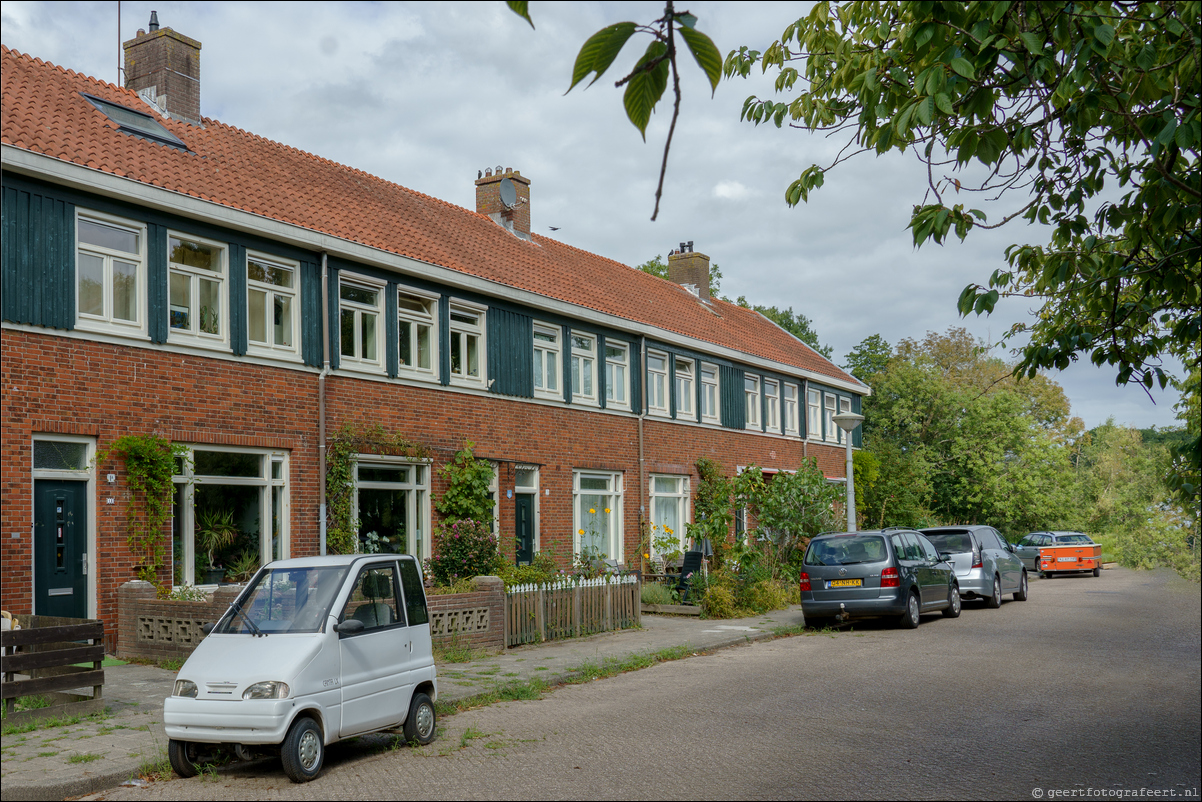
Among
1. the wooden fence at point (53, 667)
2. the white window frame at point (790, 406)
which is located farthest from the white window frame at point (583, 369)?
the wooden fence at point (53, 667)

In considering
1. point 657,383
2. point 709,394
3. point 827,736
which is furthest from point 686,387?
point 827,736

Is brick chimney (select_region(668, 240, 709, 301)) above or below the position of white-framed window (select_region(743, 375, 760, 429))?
above

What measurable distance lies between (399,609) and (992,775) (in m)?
4.85

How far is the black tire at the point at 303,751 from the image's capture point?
770 cm

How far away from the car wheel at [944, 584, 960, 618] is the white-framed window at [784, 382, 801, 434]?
13061mm

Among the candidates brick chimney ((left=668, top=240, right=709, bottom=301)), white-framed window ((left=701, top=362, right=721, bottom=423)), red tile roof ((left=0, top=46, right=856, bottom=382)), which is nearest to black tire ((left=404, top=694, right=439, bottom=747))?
red tile roof ((left=0, top=46, right=856, bottom=382))

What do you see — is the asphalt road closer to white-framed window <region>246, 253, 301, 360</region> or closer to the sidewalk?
the sidewalk

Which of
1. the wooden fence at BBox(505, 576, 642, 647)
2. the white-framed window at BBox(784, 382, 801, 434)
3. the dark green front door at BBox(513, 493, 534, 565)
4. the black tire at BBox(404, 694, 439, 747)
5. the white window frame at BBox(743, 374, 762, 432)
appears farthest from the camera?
the white-framed window at BBox(784, 382, 801, 434)

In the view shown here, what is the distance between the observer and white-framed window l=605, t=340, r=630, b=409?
24.7m

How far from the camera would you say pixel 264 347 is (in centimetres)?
1611

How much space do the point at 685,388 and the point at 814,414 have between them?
949 centimetres

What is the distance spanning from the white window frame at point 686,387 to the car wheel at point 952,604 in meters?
8.89

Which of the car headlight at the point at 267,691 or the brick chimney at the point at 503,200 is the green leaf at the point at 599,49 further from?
the brick chimney at the point at 503,200

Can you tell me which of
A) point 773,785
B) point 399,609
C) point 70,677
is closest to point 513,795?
point 773,785
